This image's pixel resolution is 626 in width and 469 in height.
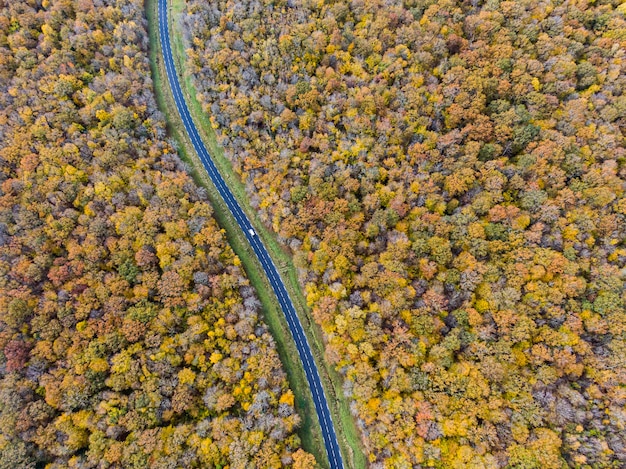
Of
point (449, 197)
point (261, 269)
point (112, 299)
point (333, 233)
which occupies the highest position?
point (112, 299)

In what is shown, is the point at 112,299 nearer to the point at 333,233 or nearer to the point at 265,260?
the point at 265,260

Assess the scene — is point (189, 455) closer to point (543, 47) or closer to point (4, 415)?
point (4, 415)

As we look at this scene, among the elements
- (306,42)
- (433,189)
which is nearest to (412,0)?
(306,42)

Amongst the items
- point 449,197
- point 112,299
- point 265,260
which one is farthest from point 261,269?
point 449,197

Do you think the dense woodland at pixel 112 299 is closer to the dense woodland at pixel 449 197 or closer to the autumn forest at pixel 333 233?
the autumn forest at pixel 333 233

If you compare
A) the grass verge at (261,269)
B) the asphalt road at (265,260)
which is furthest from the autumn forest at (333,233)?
the asphalt road at (265,260)
